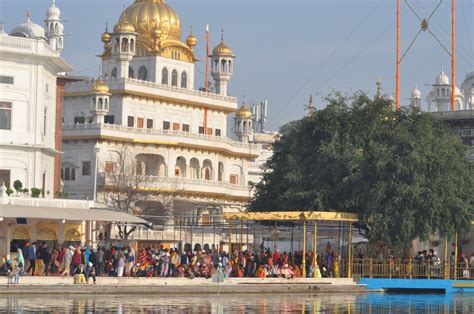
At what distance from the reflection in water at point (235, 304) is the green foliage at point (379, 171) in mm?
5853

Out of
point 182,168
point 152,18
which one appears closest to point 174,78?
point 152,18

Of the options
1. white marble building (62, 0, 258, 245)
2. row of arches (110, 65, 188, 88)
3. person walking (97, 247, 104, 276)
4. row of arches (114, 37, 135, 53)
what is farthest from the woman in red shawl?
row of arches (110, 65, 188, 88)

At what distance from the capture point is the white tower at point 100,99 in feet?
307

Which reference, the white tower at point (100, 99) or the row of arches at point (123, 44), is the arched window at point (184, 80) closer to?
the row of arches at point (123, 44)

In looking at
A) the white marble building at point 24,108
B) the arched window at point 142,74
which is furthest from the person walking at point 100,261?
the arched window at point 142,74

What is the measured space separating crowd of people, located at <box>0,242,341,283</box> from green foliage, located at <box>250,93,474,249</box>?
2790 millimetres

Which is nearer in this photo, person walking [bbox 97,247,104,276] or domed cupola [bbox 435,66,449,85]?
person walking [bbox 97,247,104,276]

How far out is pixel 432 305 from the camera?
1828 inches

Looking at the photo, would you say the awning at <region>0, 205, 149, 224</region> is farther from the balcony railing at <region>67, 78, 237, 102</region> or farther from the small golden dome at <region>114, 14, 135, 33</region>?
the small golden dome at <region>114, 14, 135, 33</region>

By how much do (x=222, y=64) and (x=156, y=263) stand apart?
53423 mm

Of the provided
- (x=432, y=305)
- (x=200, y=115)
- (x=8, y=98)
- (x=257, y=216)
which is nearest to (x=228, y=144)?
(x=200, y=115)

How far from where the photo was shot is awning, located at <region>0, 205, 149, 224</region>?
50969 millimetres

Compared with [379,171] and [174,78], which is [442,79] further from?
[379,171]

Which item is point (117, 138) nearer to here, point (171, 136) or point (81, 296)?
point (171, 136)
